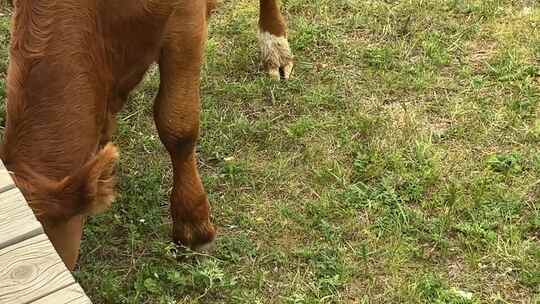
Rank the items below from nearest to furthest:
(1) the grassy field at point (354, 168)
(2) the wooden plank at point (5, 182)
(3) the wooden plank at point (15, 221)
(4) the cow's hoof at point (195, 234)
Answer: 1. (3) the wooden plank at point (15, 221)
2. (2) the wooden plank at point (5, 182)
3. (1) the grassy field at point (354, 168)
4. (4) the cow's hoof at point (195, 234)

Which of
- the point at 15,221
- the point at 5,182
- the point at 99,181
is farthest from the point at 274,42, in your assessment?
the point at 15,221

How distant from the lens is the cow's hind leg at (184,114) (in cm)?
338

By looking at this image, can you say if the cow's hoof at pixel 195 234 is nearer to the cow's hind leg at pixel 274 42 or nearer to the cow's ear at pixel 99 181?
the cow's ear at pixel 99 181

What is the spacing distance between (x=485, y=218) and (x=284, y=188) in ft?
3.16

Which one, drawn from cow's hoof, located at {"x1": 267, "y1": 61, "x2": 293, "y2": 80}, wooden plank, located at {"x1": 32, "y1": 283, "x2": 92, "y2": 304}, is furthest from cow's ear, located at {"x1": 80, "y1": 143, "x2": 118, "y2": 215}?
cow's hoof, located at {"x1": 267, "y1": 61, "x2": 293, "y2": 80}

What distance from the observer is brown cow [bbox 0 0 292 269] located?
2602mm

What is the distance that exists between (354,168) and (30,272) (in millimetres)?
2479

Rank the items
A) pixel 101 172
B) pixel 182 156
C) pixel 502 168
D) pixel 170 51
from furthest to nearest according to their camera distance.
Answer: pixel 502 168
pixel 182 156
pixel 170 51
pixel 101 172

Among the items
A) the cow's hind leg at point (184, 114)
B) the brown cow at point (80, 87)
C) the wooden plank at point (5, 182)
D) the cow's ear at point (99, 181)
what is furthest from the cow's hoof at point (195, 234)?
the wooden plank at point (5, 182)

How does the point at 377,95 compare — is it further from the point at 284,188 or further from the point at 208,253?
the point at 208,253

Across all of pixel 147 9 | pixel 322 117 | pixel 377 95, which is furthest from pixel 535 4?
pixel 147 9

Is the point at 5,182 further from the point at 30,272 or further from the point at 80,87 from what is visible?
the point at 80,87

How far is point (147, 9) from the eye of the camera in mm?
3119

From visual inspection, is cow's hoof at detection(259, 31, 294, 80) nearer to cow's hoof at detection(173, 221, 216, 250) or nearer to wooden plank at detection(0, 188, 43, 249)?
cow's hoof at detection(173, 221, 216, 250)
